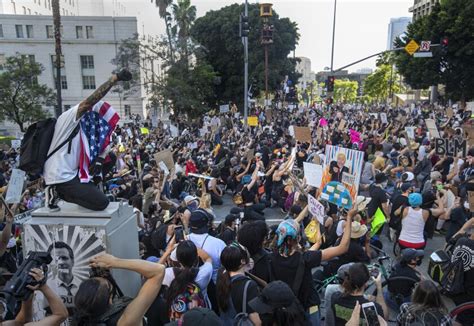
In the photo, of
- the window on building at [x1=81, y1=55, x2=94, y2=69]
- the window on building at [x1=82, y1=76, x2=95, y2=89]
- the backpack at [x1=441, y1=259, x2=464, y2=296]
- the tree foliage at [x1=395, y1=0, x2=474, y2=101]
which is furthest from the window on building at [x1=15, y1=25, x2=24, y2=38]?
the backpack at [x1=441, y1=259, x2=464, y2=296]

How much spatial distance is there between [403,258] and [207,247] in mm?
→ 2215

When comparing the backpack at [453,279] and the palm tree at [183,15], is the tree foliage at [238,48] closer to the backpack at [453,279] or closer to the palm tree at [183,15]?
the palm tree at [183,15]

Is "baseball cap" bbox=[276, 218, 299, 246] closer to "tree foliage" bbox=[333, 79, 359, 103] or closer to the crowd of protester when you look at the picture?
the crowd of protester

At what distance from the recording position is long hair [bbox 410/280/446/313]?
300 cm

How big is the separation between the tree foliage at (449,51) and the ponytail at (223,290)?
33.9 meters

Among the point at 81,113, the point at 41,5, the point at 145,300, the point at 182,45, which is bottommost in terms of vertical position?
the point at 145,300

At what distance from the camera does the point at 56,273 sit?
3166 mm

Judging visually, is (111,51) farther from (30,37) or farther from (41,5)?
(41,5)

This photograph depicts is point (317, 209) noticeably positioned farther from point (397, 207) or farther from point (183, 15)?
point (183, 15)

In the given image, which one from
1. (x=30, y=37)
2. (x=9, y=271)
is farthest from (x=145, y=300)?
(x=30, y=37)

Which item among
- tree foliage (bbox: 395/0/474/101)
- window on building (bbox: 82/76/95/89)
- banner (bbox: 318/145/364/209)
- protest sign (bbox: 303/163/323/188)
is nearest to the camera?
banner (bbox: 318/145/364/209)

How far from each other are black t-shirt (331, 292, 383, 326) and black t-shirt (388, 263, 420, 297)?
1522mm

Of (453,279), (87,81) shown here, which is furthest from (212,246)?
(87,81)

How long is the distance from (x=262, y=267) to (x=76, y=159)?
1.90 m
